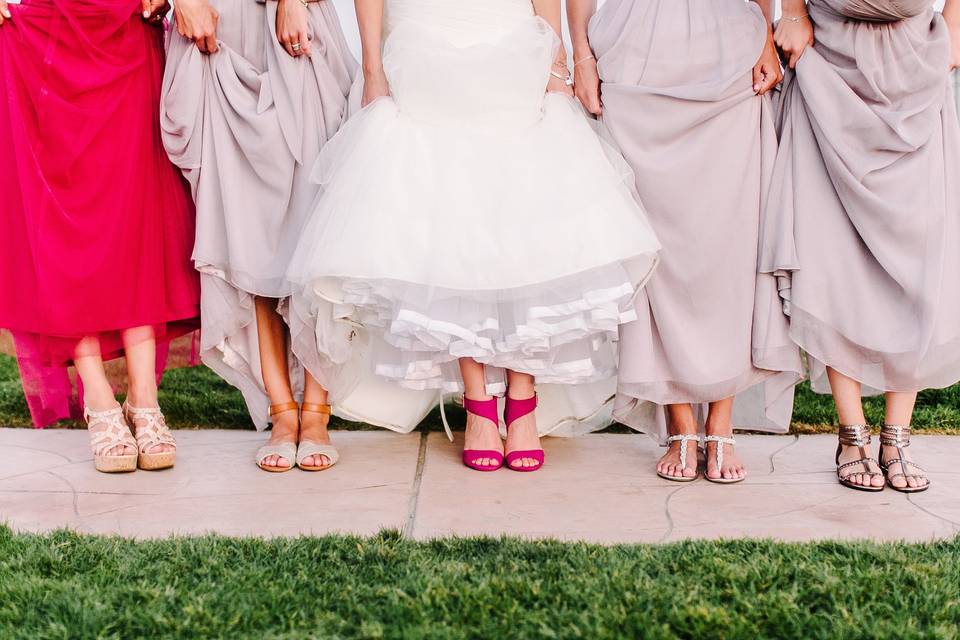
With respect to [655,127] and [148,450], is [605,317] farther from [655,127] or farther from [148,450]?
[148,450]

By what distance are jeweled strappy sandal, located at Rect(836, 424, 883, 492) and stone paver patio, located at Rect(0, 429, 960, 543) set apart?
1.7 inches

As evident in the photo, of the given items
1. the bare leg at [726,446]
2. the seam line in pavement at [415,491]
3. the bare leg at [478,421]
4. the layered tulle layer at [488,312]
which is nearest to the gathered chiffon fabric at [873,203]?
the bare leg at [726,446]

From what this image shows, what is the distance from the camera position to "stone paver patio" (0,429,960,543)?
2.41 m

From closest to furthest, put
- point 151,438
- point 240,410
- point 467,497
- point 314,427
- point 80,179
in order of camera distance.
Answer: point 467,497 < point 80,179 < point 151,438 < point 314,427 < point 240,410

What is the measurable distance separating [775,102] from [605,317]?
2.85 feet

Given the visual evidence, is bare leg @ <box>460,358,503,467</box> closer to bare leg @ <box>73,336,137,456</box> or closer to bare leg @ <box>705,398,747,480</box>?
bare leg @ <box>705,398,747,480</box>

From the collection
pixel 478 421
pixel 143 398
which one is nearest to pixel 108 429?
pixel 143 398

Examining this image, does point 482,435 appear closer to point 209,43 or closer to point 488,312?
point 488,312

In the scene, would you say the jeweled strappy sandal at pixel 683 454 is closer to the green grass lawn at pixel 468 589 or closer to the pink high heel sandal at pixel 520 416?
the pink high heel sandal at pixel 520 416

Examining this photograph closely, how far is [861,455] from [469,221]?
130 cm

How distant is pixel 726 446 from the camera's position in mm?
2883

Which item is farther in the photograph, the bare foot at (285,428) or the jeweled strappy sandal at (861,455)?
the bare foot at (285,428)

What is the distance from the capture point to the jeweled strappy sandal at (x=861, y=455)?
8.96 feet

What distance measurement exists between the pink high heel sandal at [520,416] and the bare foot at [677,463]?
36 cm
